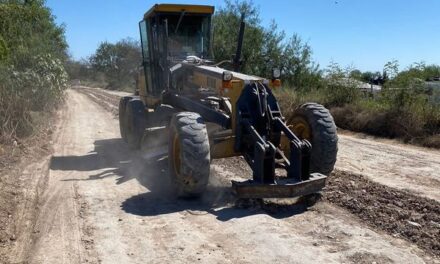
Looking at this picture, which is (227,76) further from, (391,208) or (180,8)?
(180,8)

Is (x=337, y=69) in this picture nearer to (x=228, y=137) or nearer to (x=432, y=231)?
(x=228, y=137)

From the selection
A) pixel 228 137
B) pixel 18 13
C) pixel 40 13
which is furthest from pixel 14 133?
pixel 40 13

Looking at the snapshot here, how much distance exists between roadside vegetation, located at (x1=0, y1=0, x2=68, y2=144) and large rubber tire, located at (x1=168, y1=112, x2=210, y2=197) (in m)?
5.77

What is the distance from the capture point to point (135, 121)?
10836 mm

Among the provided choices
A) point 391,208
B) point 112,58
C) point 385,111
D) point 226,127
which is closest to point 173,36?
point 226,127

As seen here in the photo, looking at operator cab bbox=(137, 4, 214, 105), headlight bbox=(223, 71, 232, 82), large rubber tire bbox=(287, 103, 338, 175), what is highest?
operator cab bbox=(137, 4, 214, 105)

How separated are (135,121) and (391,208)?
6081 millimetres

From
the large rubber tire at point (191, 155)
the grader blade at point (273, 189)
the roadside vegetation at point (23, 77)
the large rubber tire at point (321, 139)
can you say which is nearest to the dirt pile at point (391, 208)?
the large rubber tire at point (321, 139)

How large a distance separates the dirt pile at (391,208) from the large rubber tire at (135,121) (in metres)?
4.44

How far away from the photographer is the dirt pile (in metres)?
5.50

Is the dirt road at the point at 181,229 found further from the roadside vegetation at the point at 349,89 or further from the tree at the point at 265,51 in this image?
the tree at the point at 265,51

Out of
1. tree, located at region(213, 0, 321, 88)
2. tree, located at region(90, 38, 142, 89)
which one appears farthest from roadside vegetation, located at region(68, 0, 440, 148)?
tree, located at region(90, 38, 142, 89)

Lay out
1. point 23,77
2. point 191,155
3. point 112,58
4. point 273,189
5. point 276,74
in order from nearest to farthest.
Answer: point 273,189, point 191,155, point 276,74, point 23,77, point 112,58

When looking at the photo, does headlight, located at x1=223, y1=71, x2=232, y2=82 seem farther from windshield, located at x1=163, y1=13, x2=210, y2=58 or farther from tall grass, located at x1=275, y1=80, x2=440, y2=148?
tall grass, located at x1=275, y1=80, x2=440, y2=148
